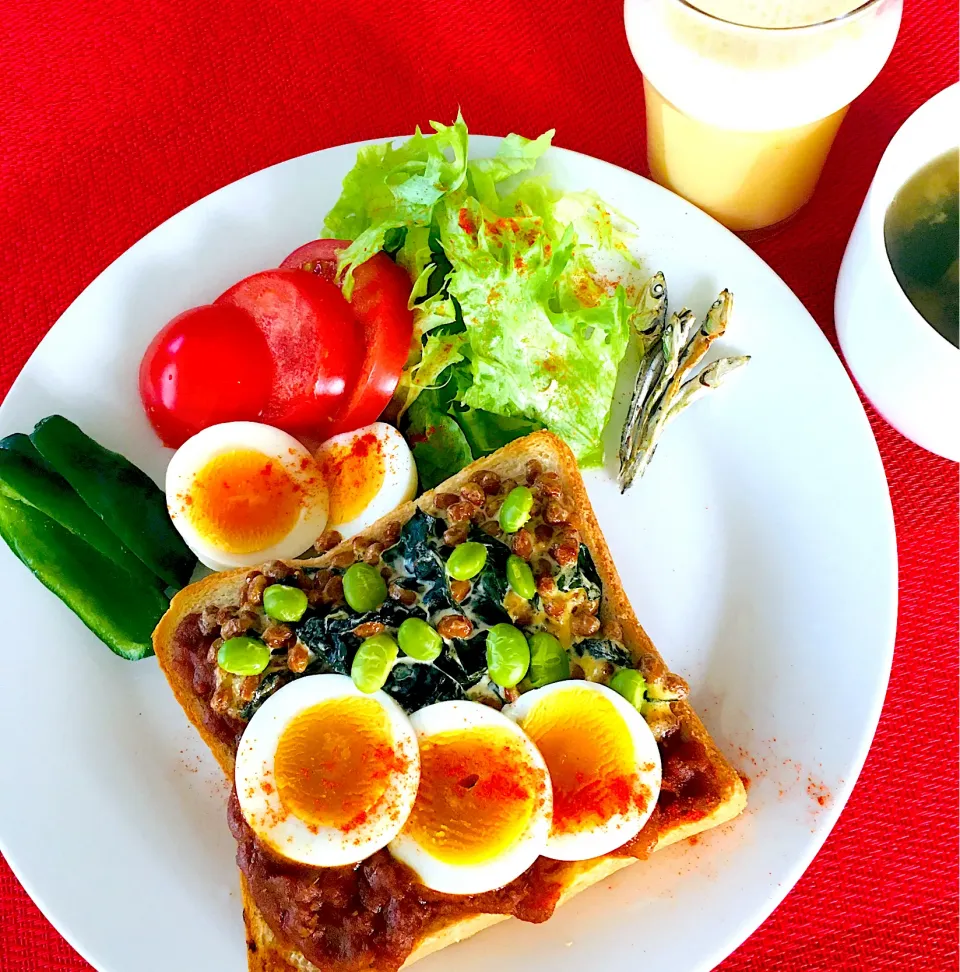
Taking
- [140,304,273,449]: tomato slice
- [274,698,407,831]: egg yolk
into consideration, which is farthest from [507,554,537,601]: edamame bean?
[140,304,273,449]: tomato slice

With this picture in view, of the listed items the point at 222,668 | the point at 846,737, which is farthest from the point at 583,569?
the point at 222,668

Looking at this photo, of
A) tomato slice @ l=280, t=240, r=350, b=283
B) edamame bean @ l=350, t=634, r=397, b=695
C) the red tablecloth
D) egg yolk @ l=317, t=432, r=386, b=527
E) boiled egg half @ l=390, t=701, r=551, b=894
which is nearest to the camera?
boiled egg half @ l=390, t=701, r=551, b=894

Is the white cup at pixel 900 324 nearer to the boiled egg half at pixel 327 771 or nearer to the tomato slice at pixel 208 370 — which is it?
the boiled egg half at pixel 327 771

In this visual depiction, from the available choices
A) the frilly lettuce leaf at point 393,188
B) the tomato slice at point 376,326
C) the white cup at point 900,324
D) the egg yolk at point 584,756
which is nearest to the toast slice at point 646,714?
the egg yolk at point 584,756

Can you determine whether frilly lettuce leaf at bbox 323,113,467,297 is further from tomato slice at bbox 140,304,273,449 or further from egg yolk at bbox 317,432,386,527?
egg yolk at bbox 317,432,386,527

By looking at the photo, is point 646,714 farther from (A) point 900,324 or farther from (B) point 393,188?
(B) point 393,188
